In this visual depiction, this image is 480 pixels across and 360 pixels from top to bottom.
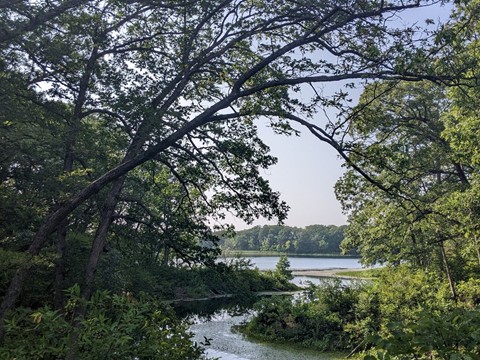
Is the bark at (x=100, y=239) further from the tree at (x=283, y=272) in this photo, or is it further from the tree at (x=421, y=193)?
the tree at (x=283, y=272)

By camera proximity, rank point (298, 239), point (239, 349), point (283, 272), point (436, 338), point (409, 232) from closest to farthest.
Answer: point (436, 338)
point (239, 349)
point (409, 232)
point (283, 272)
point (298, 239)

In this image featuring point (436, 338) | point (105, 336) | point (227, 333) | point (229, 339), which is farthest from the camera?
point (227, 333)

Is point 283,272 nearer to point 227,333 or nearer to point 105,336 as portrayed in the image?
point 227,333

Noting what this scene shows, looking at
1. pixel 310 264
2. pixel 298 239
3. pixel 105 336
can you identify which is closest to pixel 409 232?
pixel 105 336

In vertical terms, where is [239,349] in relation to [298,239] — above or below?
below

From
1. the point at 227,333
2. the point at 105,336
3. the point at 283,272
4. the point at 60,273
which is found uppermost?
the point at 60,273

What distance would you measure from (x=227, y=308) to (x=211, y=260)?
52.6 ft

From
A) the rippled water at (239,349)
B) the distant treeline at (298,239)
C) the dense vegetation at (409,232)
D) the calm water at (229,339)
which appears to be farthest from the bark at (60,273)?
the distant treeline at (298,239)

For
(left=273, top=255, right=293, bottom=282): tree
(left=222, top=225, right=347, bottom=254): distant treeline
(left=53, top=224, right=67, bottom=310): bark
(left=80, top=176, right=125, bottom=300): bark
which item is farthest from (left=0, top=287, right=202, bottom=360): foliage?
(left=222, top=225, right=347, bottom=254): distant treeline

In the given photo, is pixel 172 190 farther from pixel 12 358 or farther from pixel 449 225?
pixel 449 225

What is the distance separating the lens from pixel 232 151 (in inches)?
288

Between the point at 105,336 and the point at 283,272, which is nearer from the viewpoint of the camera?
the point at 105,336

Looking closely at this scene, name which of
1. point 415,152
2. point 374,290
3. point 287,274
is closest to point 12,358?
point 374,290

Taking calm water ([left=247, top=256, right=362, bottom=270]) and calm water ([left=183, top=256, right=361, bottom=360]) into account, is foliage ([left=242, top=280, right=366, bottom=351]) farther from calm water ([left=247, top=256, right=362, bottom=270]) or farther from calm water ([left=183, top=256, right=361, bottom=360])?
calm water ([left=247, top=256, right=362, bottom=270])
